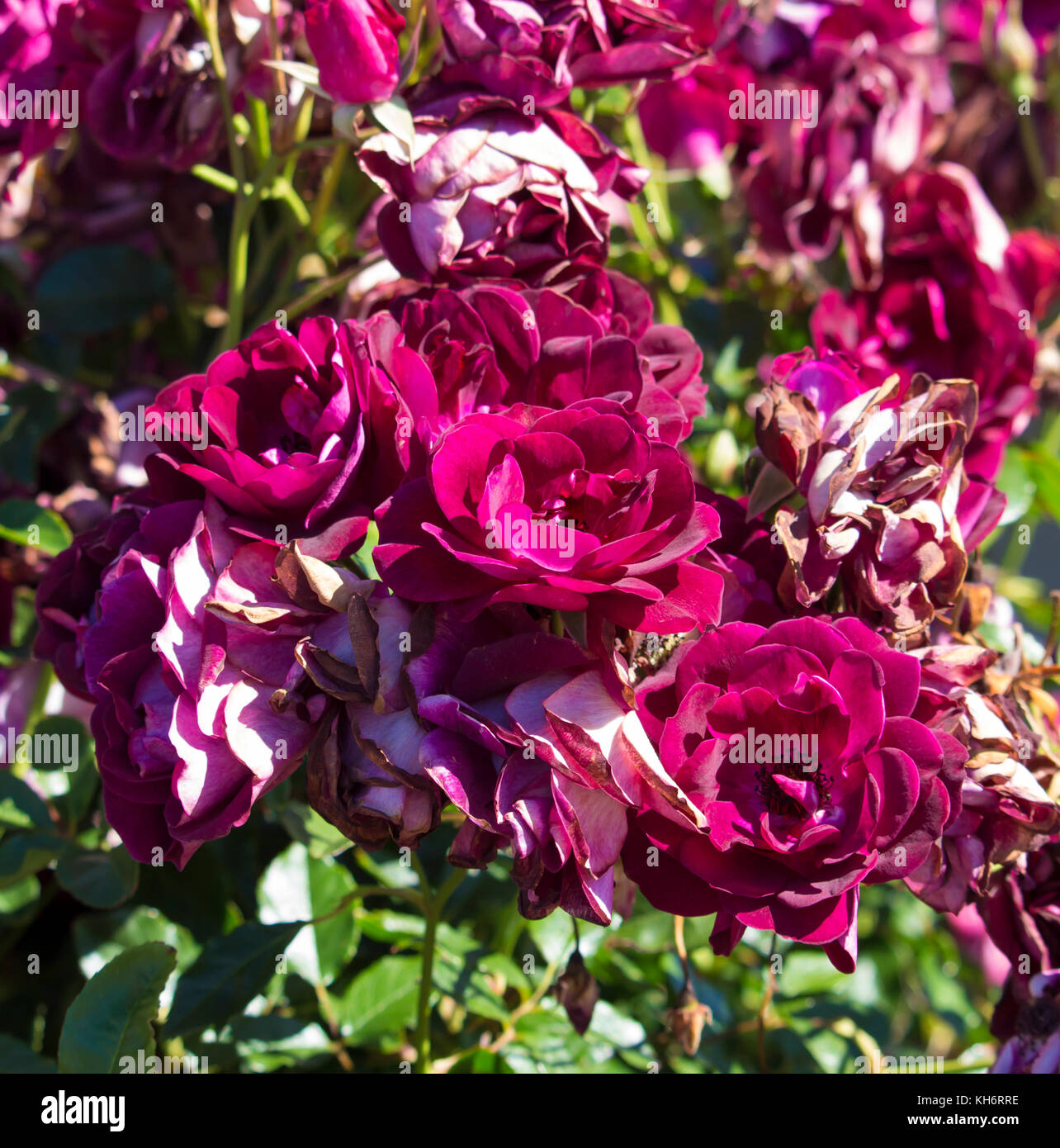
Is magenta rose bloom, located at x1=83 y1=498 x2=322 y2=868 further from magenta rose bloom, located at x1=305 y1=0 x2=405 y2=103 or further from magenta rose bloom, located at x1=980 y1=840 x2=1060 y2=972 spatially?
magenta rose bloom, located at x1=980 y1=840 x2=1060 y2=972

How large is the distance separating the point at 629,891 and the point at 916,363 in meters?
0.47

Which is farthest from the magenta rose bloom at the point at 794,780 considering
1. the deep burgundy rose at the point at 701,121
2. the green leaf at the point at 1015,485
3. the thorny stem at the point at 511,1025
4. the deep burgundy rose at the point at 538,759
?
the deep burgundy rose at the point at 701,121

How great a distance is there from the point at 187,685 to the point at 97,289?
0.55 metres

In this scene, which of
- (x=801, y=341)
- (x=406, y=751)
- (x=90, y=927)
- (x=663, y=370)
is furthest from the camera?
(x=801, y=341)

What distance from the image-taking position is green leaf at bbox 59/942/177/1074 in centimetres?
56

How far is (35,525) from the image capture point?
0.71 meters

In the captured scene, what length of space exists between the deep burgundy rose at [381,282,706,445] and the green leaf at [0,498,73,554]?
325 millimetres

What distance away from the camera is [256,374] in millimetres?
512

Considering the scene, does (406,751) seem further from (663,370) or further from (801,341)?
(801,341)

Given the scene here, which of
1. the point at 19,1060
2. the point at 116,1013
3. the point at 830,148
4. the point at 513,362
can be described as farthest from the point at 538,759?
the point at 830,148

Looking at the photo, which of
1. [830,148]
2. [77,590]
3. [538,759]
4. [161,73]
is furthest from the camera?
[830,148]

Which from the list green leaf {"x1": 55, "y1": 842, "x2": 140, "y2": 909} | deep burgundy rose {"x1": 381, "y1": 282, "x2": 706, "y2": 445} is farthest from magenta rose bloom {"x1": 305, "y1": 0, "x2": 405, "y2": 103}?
green leaf {"x1": 55, "y1": 842, "x2": 140, "y2": 909}

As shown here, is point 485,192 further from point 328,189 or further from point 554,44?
point 328,189
